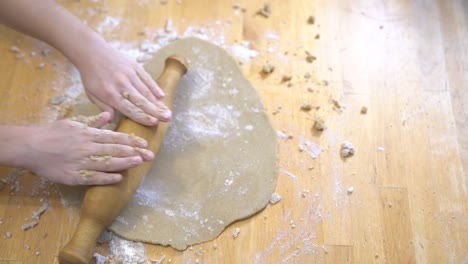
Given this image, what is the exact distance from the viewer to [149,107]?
1.26 m

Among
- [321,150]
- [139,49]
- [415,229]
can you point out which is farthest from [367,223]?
[139,49]

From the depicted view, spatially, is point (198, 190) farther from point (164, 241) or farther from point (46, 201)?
point (46, 201)

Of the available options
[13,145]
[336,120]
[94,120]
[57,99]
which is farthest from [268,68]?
[13,145]

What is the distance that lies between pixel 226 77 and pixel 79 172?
58 cm

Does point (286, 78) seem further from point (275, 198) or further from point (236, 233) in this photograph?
point (236, 233)

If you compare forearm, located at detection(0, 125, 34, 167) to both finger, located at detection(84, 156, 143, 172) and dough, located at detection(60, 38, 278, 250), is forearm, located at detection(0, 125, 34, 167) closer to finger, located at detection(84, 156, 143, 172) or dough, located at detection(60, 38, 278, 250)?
finger, located at detection(84, 156, 143, 172)

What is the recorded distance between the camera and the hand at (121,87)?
4.13ft

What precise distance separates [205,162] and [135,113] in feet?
0.87

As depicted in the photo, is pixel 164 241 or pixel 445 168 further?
pixel 445 168

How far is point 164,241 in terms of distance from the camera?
1.26 meters

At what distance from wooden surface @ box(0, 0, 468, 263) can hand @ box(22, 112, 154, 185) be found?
17cm

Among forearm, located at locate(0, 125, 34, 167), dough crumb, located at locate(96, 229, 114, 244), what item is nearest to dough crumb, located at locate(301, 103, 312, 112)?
dough crumb, located at locate(96, 229, 114, 244)

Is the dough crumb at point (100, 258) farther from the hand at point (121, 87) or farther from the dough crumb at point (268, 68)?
the dough crumb at point (268, 68)

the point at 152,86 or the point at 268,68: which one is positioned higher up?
the point at 152,86
